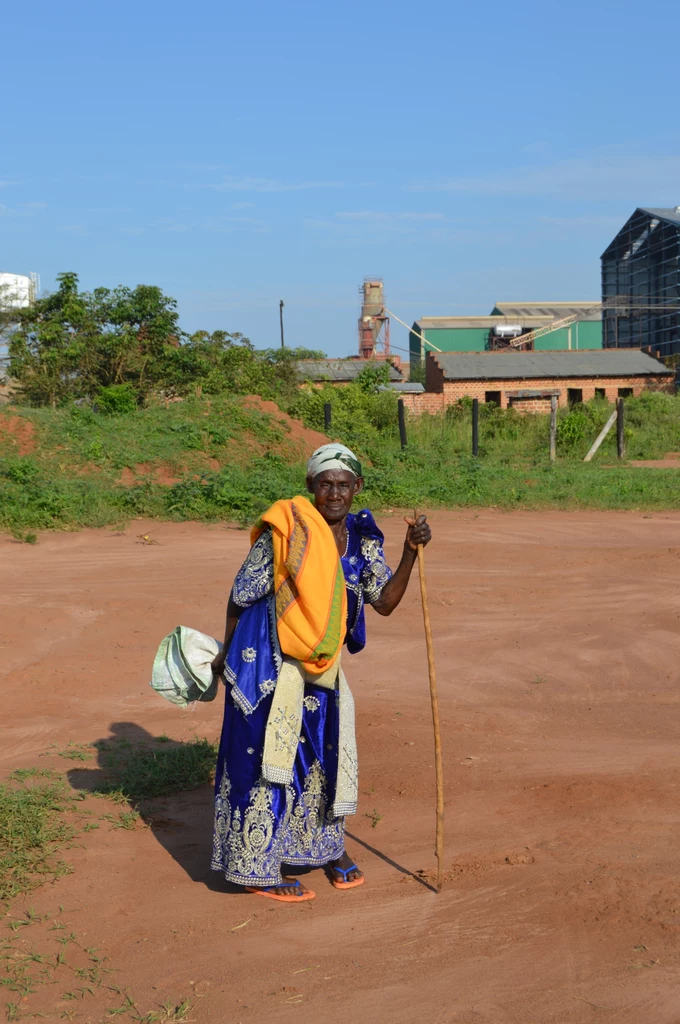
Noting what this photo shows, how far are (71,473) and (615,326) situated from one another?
1372 inches

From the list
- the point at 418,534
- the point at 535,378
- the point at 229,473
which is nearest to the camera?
the point at 418,534

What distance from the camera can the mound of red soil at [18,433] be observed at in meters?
14.2

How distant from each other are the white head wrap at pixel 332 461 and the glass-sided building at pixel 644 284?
36.3 m

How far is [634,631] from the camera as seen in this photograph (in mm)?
7375

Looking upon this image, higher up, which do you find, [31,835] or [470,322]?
[470,322]

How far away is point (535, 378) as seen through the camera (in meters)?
32.5

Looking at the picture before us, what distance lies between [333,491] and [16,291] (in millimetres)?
36433

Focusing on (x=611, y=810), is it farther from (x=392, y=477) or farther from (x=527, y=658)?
(x=392, y=477)

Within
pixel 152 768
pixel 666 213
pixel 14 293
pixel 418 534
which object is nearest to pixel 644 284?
pixel 666 213

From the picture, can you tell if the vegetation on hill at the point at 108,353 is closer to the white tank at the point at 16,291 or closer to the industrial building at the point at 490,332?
the white tank at the point at 16,291

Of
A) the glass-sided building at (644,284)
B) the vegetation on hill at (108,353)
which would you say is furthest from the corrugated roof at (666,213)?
the vegetation on hill at (108,353)

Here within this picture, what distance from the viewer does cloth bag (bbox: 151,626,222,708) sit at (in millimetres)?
3757

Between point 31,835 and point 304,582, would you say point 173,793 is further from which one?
point 304,582

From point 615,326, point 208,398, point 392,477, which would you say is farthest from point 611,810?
point 615,326
